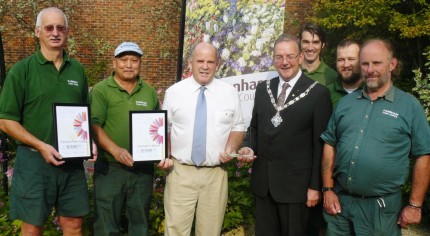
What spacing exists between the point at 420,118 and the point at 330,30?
7926 millimetres

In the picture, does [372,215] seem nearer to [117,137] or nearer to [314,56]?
[314,56]

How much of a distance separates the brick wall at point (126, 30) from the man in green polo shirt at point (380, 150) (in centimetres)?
950

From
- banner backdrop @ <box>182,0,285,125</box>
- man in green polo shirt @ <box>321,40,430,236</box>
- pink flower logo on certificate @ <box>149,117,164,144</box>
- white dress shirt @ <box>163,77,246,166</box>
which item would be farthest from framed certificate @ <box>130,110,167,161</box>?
banner backdrop @ <box>182,0,285,125</box>

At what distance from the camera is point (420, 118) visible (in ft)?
9.26

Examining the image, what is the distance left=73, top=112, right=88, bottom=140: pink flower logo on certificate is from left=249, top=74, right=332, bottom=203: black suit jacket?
1455mm

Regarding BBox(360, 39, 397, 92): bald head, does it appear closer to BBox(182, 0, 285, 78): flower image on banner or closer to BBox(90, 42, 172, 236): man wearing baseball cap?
BBox(90, 42, 172, 236): man wearing baseball cap

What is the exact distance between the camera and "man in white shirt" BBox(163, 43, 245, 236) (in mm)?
3553

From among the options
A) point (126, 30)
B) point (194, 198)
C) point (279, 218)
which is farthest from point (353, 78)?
point (126, 30)

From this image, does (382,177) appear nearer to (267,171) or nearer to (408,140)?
(408,140)

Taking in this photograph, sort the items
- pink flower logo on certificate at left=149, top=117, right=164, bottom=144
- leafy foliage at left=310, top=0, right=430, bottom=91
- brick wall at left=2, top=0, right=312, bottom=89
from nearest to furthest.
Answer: pink flower logo on certificate at left=149, top=117, right=164, bottom=144 → leafy foliage at left=310, top=0, right=430, bottom=91 → brick wall at left=2, top=0, right=312, bottom=89

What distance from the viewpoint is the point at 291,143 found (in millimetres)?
3312

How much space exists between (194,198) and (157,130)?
2.28 ft

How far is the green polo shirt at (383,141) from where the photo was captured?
283 centimetres

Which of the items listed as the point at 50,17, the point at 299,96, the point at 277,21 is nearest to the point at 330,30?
the point at 277,21
